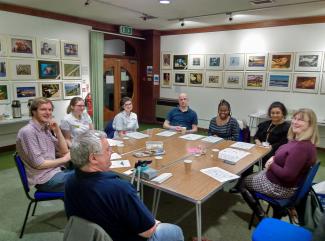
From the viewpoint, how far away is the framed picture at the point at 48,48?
4961 mm

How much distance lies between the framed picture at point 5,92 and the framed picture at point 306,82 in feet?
18.2

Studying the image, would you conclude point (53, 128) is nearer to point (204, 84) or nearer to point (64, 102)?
point (64, 102)

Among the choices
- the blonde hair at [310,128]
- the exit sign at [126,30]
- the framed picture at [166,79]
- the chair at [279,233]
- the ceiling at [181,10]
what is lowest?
the chair at [279,233]

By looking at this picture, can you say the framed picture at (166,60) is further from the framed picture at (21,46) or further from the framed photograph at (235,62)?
the framed picture at (21,46)

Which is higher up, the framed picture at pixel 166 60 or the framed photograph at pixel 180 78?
the framed picture at pixel 166 60

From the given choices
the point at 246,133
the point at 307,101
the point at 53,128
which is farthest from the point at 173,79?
the point at 53,128

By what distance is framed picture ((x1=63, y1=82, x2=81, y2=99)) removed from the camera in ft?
18.0

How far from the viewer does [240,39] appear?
5891 mm

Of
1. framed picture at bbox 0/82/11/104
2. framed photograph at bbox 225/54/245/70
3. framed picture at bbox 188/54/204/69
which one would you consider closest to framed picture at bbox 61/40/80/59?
framed picture at bbox 0/82/11/104

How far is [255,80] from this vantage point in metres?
5.85

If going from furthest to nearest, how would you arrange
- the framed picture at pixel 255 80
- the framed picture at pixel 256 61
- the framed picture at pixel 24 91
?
the framed picture at pixel 255 80, the framed picture at pixel 256 61, the framed picture at pixel 24 91

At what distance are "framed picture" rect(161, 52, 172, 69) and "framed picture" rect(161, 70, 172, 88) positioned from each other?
0.45 feet

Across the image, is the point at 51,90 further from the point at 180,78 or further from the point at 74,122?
the point at 180,78

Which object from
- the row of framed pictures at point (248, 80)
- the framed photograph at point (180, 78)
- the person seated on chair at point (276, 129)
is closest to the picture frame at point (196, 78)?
the row of framed pictures at point (248, 80)
